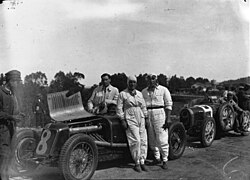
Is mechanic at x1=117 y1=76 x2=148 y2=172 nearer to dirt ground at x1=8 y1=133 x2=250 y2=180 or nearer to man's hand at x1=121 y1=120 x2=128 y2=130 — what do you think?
man's hand at x1=121 y1=120 x2=128 y2=130

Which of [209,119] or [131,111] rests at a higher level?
[131,111]

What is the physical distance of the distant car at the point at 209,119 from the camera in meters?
6.04

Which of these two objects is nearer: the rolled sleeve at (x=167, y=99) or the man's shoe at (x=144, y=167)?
the man's shoe at (x=144, y=167)

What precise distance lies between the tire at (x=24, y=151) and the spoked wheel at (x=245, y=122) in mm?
4674

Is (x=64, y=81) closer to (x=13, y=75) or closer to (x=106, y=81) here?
(x=13, y=75)

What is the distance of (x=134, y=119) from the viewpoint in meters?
3.92

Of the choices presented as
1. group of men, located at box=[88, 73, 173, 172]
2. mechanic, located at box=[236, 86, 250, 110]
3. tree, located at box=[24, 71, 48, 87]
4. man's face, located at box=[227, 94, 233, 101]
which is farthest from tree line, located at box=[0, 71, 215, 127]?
mechanic, located at box=[236, 86, 250, 110]

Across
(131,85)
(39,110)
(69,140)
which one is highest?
(131,85)

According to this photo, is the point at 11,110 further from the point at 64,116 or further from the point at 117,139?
the point at 117,139

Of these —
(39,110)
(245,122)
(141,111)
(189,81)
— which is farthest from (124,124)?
(245,122)

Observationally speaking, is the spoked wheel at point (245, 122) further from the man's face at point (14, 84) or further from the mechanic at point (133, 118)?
the man's face at point (14, 84)

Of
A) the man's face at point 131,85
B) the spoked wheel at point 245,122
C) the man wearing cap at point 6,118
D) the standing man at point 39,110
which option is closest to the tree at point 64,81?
the standing man at point 39,110

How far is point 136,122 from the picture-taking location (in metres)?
3.92

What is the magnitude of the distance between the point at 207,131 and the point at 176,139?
1.40m
